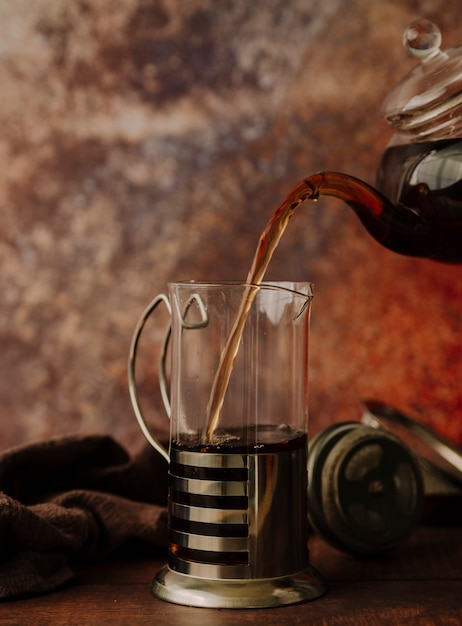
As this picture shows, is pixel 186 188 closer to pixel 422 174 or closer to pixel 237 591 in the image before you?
pixel 422 174

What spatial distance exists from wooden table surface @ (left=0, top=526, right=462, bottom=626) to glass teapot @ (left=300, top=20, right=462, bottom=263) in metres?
0.32

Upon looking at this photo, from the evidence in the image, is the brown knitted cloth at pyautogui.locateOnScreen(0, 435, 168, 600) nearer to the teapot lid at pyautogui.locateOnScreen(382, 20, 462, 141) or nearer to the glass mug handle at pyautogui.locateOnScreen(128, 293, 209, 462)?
the glass mug handle at pyautogui.locateOnScreen(128, 293, 209, 462)

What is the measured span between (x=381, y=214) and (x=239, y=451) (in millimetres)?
265

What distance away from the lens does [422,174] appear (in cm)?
89

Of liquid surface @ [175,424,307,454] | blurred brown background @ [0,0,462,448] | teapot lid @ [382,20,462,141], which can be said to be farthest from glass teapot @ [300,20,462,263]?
blurred brown background @ [0,0,462,448]

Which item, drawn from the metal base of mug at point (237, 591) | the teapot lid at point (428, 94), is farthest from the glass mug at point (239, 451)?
the teapot lid at point (428, 94)

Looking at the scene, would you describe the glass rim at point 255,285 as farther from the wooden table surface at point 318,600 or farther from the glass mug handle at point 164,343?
the wooden table surface at point 318,600

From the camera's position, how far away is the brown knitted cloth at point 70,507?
2.79 feet

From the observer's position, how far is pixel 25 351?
1.42 m

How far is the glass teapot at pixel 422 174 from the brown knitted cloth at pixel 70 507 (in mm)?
395

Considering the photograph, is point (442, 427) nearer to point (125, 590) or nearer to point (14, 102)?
point (125, 590)

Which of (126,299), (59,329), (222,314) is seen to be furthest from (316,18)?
(222,314)

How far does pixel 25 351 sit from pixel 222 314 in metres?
0.67

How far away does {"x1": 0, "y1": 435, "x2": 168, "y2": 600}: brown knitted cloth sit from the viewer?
0.85 metres
